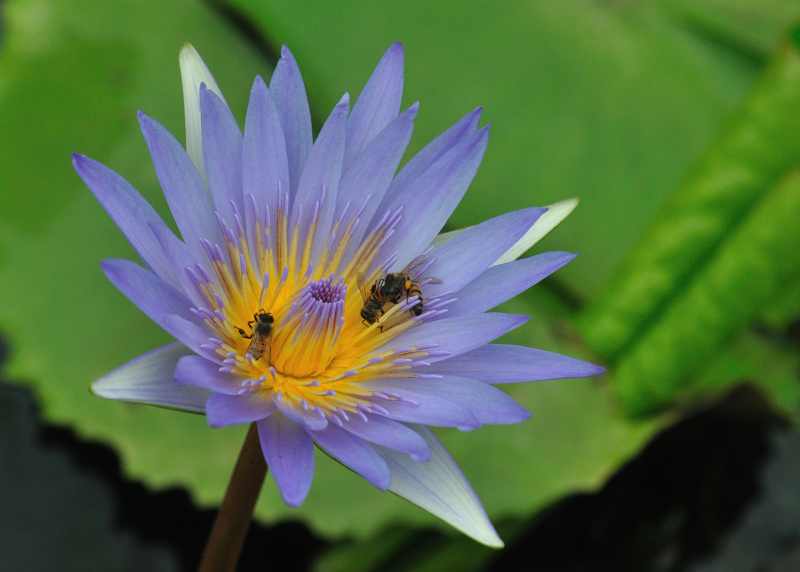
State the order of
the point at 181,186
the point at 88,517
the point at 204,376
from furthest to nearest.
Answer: the point at 88,517, the point at 181,186, the point at 204,376

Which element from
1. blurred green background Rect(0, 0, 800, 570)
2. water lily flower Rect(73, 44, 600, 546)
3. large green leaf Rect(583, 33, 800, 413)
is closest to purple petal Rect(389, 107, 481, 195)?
water lily flower Rect(73, 44, 600, 546)

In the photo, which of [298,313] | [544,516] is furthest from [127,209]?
[544,516]

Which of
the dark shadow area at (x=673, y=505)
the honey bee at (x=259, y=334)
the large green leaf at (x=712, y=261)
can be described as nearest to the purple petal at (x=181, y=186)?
the honey bee at (x=259, y=334)

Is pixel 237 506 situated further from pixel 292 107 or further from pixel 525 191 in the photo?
pixel 525 191

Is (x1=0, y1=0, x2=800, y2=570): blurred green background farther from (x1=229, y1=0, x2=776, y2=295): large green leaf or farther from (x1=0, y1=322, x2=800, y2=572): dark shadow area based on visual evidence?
(x1=0, y1=322, x2=800, y2=572): dark shadow area

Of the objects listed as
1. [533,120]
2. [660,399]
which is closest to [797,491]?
[660,399]
